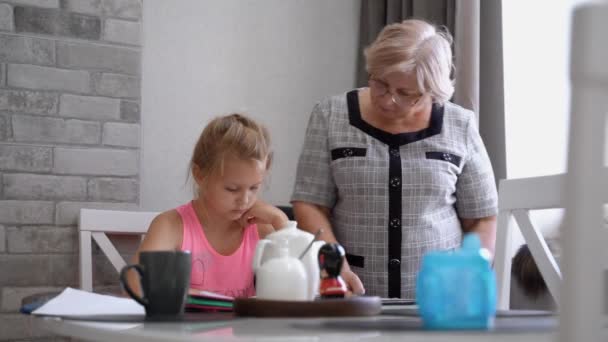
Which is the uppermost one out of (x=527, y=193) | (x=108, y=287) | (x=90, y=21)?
(x=90, y=21)

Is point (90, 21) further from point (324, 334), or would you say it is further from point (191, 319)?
point (324, 334)

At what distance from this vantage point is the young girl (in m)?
1.80

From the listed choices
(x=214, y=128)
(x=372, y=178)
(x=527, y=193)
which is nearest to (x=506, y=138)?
(x=372, y=178)

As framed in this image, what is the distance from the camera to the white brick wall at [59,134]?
2.53 meters

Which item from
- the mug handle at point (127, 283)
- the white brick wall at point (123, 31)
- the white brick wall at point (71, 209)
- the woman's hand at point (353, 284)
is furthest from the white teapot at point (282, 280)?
the white brick wall at point (123, 31)

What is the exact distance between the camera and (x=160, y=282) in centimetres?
109

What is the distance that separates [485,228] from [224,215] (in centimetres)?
71

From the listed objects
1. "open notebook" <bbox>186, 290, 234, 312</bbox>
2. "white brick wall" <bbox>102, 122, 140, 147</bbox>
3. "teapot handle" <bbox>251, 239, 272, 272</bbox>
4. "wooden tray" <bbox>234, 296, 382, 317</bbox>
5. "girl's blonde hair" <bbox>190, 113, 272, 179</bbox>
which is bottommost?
"open notebook" <bbox>186, 290, 234, 312</bbox>

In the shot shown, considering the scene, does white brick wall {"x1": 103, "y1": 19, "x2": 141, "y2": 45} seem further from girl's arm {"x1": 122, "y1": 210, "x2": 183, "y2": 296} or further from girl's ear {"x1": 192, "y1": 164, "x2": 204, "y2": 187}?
girl's arm {"x1": 122, "y1": 210, "x2": 183, "y2": 296}

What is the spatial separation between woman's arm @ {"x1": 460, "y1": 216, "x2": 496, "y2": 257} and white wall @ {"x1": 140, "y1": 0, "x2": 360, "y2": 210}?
1073 millimetres

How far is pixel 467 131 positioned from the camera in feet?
7.13

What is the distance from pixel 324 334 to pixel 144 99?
7.48 feet

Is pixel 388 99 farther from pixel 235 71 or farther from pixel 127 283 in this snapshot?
pixel 235 71

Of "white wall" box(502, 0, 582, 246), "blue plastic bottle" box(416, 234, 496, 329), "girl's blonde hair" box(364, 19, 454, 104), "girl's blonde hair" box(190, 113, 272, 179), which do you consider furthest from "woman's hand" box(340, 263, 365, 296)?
"white wall" box(502, 0, 582, 246)
